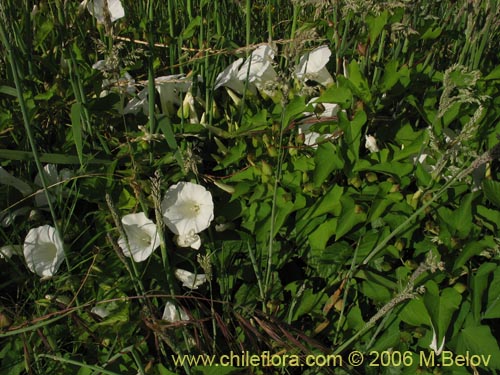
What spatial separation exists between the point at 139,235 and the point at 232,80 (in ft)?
2.04

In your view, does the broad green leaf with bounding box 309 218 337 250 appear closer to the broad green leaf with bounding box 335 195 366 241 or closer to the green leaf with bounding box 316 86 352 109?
the broad green leaf with bounding box 335 195 366 241

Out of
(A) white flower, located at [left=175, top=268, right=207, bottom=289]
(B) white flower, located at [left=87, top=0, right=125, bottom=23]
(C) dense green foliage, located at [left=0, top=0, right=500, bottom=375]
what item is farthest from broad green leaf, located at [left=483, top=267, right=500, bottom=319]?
(B) white flower, located at [left=87, top=0, right=125, bottom=23]

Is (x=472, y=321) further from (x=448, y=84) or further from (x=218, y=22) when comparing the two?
(x=218, y=22)

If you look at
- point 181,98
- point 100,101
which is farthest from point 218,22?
point 100,101

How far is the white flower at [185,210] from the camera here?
1.41m

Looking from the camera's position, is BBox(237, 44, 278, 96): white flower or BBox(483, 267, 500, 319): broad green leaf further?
BBox(237, 44, 278, 96): white flower

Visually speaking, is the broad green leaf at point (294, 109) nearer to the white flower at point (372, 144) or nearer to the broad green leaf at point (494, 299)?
the white flower at point (372, 144)

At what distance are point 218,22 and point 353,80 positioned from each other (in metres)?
0.67

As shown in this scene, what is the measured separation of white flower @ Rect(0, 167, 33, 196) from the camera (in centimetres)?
148

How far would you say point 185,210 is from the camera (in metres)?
1.45

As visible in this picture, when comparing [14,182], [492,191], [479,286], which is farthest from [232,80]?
[479,286]

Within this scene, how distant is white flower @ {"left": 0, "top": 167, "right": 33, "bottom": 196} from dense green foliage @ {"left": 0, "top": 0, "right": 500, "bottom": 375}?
0.02 m

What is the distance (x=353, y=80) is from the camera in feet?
4.84

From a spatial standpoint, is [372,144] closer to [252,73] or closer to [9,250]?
[252,73]
